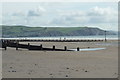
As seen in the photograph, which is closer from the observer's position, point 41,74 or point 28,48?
point 41,74

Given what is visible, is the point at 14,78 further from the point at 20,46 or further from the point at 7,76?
the point at 20,46

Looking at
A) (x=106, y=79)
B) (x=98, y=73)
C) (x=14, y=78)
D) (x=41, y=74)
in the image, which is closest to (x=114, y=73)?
(x=98, y=73)

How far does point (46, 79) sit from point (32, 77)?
3.03ft

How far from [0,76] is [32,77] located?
173cm

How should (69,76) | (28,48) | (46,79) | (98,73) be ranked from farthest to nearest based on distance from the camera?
(28,48) → (98,73) → (69,76) → (46,79)

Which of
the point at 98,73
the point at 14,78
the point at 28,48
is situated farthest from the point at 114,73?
the point at 28,48

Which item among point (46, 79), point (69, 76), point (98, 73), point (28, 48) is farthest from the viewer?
point (28, 48)

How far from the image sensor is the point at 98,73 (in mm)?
14688

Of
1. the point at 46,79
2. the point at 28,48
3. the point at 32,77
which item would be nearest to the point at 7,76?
the point at 32,77

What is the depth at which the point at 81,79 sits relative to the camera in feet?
41.9

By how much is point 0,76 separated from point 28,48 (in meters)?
26.7

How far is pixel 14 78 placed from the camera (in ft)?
42.9

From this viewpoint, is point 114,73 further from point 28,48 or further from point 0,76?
point 28,48

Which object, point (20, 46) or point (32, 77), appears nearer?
point (32, 77)
